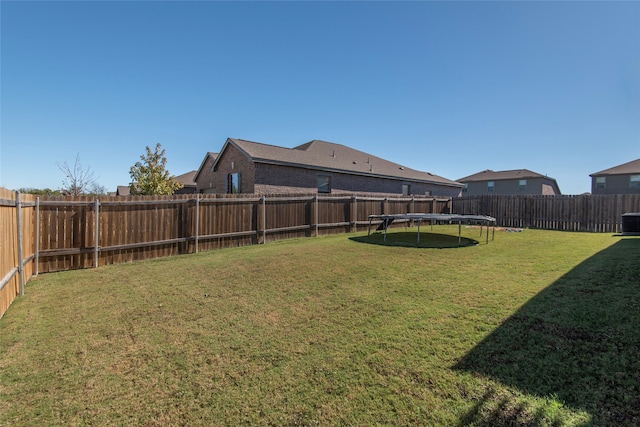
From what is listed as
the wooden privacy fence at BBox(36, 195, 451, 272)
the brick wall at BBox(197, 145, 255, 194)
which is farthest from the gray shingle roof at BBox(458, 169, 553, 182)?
the brick wall at BBox(197, 145, 255, 194)

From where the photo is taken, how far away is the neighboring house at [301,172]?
49.7 feet

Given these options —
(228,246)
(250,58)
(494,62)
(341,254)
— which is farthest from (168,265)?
(494,62)

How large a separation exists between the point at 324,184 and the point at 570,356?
1546cm

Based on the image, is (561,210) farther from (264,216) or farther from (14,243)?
(14,243)

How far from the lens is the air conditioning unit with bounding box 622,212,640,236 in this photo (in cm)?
1073

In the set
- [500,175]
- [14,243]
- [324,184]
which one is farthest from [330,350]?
[500,175]

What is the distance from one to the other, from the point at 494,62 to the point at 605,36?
349cm

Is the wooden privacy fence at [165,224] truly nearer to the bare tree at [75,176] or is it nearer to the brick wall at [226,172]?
the brick wall at [226,172]

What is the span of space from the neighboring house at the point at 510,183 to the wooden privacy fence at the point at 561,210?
54.5 ft

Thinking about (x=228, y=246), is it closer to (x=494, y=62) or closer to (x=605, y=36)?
(x=494, y=62)

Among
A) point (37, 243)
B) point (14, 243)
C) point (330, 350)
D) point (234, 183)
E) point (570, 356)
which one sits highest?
point (234, 183)

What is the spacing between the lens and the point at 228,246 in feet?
31.7

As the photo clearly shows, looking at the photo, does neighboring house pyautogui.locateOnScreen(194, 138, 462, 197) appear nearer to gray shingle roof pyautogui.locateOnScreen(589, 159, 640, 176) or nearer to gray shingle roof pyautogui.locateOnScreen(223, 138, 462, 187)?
gray shingle roof pyautogui.locateOnScreen(223, 138, 462, 187)

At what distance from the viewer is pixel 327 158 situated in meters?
18.9
